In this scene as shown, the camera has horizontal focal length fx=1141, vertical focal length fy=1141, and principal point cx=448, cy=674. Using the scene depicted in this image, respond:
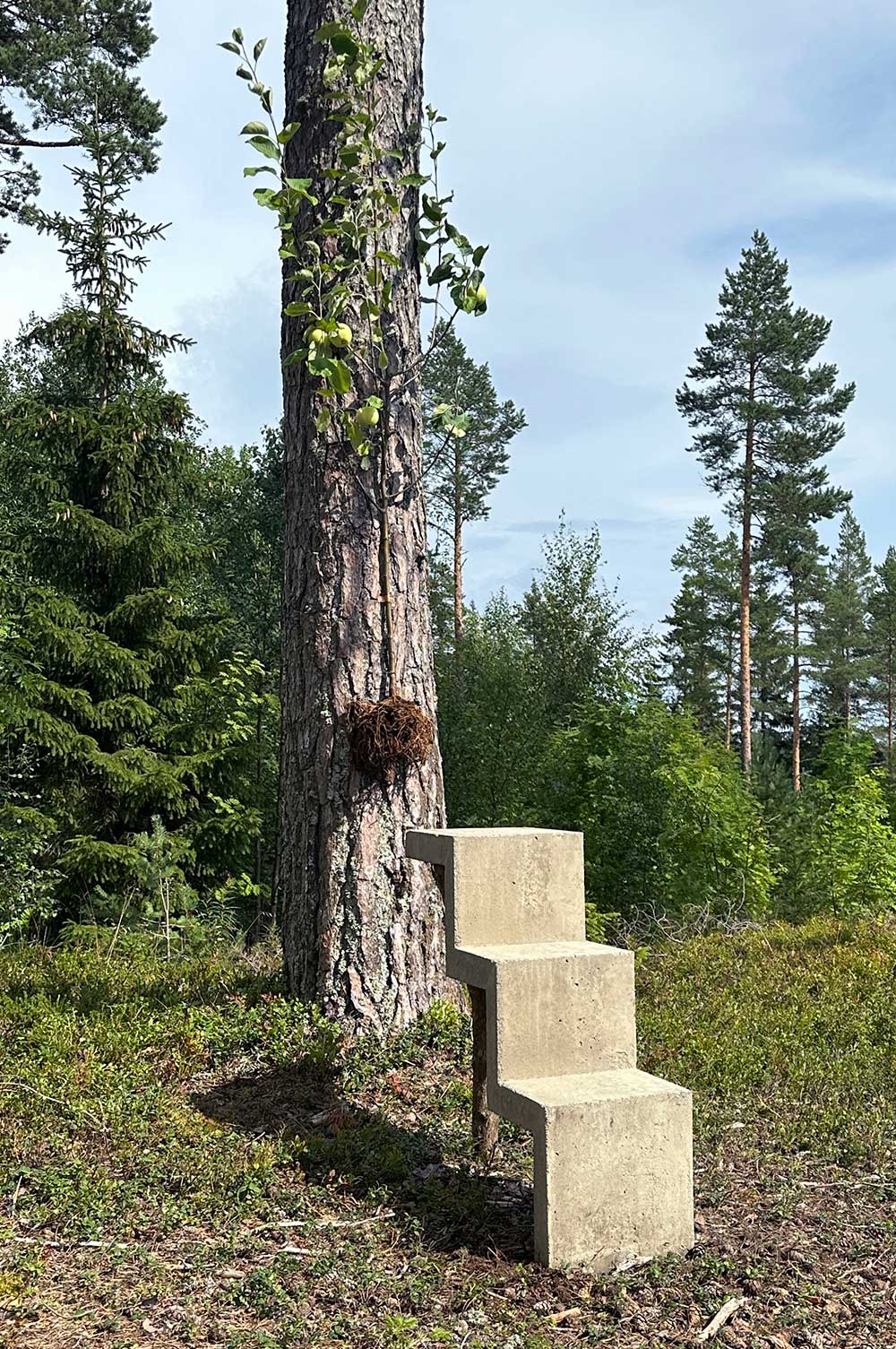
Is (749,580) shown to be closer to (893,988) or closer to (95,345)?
(95,345)

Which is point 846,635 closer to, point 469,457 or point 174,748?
point 469,457

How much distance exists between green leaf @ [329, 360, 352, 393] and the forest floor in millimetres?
2408

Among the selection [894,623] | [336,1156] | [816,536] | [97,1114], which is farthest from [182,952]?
[894,623]

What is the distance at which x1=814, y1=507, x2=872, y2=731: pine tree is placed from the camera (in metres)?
32.6

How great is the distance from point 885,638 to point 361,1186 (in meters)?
32.6

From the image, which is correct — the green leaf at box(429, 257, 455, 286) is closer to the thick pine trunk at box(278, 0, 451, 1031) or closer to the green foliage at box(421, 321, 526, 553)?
the thick pine trunk at box(278, 0, 451, 1031)

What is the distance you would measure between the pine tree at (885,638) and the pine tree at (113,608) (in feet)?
82.9

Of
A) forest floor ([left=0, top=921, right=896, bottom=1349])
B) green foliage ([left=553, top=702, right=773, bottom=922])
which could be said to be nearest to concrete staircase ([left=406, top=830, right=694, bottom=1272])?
forest floor ([left=0, top=921, right=896, bottom=1349])

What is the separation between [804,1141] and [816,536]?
2179 centimetres

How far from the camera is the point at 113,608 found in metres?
11.3

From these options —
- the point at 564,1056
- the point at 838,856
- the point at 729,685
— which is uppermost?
the point at 729,685

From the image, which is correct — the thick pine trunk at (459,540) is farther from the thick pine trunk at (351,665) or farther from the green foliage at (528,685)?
the thick pine trunk at (351,665)

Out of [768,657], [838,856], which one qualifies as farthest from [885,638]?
[838,856]

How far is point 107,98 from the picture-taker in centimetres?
1257
